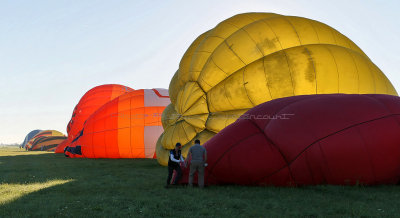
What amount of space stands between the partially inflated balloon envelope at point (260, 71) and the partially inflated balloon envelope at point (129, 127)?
6394mm

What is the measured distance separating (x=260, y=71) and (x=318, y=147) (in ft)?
14.3

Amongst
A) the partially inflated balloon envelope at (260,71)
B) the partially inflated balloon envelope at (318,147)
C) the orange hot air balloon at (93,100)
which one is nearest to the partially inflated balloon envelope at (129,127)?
the partially inflated balloon envelope at (260,71)

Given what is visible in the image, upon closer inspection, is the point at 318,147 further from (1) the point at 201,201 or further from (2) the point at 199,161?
(1) the point at 201,201

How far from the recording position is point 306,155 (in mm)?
7398

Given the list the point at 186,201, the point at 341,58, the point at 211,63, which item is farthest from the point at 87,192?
the point at 341,58

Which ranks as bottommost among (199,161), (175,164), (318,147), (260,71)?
(175,164)

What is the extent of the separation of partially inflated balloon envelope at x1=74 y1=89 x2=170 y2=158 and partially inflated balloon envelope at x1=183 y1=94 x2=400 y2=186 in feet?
37.7

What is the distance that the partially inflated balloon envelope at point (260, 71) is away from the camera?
10977 mm

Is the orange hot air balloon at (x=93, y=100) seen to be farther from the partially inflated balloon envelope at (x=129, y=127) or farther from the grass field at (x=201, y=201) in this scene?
the grass field at (x=201, y=201)

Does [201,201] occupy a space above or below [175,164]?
below

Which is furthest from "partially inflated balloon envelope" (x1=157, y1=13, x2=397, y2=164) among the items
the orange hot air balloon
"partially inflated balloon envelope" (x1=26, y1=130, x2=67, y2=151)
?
"partially inflated balloon envelope" (x1=26, y1=130, x2=67, y2=151)

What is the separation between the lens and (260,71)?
11180mm

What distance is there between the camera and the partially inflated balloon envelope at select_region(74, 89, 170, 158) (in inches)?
Result: 763

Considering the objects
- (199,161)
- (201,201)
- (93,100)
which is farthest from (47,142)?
(201,201)
